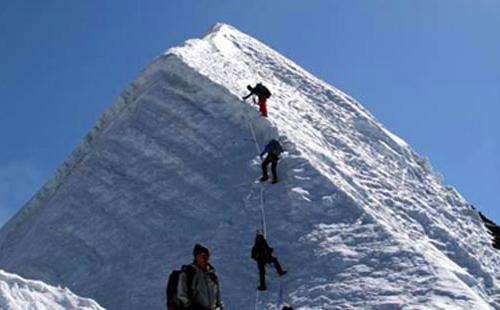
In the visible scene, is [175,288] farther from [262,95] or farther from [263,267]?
[262,95]

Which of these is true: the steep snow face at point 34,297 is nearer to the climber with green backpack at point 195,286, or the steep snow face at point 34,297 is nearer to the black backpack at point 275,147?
the climber with green backpack at point 195,286

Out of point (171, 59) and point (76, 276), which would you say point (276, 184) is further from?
point (171, 59)

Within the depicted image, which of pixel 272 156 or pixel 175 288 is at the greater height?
pixel 272 156

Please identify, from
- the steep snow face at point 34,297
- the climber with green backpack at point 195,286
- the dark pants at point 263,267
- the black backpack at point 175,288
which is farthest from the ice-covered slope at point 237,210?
the black backpack at point 175,288

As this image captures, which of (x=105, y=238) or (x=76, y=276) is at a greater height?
(x=105, y=238)

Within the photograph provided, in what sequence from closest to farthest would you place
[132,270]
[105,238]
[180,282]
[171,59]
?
[180,282] < [132,270] < [105,238] < [171,59]

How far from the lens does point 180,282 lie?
374 inches

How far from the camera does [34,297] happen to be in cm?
1106

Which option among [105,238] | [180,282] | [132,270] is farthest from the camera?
[105,238]

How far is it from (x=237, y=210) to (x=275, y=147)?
212cm

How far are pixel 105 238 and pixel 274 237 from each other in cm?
475

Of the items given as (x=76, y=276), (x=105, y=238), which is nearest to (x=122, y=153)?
(x=105, y=238)

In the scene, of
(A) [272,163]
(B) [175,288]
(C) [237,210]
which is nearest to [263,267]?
(C) [237,210]

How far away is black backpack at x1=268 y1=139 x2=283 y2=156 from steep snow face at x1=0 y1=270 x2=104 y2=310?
11382 mm
